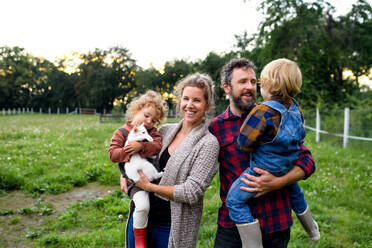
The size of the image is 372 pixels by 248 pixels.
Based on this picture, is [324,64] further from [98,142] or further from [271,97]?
[271,97]

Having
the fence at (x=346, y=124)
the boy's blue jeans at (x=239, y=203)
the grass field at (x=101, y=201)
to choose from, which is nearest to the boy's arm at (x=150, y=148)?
the boy's blue jeans at (x=239, y=203)

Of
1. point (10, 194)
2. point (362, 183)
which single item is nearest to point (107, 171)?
point (10, 194)

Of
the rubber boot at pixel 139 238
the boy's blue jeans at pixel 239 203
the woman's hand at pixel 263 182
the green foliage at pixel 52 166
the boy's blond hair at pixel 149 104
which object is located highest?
the boy's blond hair at pixel 149 104

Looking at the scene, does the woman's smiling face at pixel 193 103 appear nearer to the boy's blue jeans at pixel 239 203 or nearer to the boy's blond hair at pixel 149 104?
the boy's blond hair at pixel 149 104

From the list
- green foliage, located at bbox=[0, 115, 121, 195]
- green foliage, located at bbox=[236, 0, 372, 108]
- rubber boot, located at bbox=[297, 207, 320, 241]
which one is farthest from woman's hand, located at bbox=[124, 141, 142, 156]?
green foliage, located at bbox=[236, 0, 372, 108]

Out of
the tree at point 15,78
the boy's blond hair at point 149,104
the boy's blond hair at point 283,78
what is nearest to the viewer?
the boy's blond hair at point 283,78

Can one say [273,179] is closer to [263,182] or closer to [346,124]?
[263,182]

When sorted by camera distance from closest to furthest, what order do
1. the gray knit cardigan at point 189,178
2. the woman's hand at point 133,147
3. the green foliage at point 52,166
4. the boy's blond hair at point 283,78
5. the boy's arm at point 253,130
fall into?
the boy's arm at point 253,130 < the boy's blond hair at point 283,78 < the gray knit cardigan at point 189,178 < the woman's hand at point 133,147 < the green foliage at point 52,166

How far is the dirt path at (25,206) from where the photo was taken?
13.9 ft

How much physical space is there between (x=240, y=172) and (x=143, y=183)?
2.45 feet

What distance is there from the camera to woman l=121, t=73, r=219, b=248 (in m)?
2.11

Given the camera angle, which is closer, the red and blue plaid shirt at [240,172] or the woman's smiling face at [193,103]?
the red and blue plaid shirt at [240,172]

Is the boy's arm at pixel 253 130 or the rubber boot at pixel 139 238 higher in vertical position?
the boy's arm at pixel 253 130

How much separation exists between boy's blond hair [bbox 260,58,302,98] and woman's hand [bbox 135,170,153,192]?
3.71 ft
